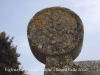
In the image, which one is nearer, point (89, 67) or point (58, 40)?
point (58, 40)

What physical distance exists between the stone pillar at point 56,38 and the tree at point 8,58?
33.3ft

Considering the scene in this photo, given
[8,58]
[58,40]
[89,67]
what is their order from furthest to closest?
[8,58], [89,67], [58,40]

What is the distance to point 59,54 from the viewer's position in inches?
144

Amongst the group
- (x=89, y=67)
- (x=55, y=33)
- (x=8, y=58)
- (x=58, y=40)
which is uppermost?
(x=8, y=58)

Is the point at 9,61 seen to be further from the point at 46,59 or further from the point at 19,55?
the point at 46,59

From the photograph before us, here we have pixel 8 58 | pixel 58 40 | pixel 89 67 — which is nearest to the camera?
pixel 58 40

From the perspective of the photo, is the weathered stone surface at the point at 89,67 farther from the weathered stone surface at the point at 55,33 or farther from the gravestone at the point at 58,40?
the weathered stone surface at the point at 55,33

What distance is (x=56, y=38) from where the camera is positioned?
3.75 meters

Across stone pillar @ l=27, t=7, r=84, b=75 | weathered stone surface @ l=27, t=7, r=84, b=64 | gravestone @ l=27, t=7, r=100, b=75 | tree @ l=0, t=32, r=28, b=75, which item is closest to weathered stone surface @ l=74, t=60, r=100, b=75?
gravestone @ l=27, t=7, r=100, b=75

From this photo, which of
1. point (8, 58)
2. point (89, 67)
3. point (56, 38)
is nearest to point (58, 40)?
point (56, 38)

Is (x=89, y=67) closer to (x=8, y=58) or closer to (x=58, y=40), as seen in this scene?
(x=58, y=40)

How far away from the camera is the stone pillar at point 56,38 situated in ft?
11.9

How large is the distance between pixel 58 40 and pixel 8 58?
11.8 metres

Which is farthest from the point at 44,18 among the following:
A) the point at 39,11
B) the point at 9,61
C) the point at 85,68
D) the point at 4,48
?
the point at 4,48
